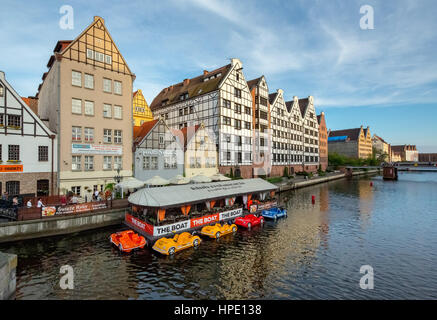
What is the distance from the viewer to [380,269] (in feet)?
52.4

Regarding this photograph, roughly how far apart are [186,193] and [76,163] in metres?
15.5

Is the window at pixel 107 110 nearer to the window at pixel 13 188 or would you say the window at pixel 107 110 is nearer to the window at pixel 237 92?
the window at pixel 13 188

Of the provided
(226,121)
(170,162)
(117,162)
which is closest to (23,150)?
(117,162)

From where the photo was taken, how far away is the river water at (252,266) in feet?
42.2

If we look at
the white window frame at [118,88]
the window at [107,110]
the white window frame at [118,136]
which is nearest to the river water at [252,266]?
the white window frame at [118,136]

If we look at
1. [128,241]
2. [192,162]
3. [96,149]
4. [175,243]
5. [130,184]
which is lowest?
[175,243]

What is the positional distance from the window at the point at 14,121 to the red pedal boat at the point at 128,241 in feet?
54.9

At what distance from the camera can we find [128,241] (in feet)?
58.7

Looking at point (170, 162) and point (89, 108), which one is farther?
point (170, 162)

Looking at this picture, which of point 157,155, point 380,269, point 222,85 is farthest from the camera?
point 222,85

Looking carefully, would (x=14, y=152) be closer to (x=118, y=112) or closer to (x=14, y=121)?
(x=14, y=121)
